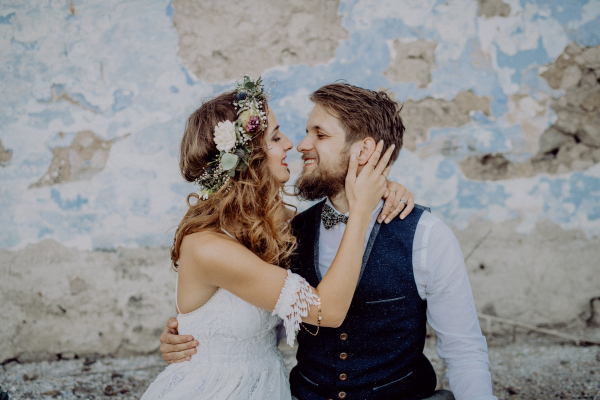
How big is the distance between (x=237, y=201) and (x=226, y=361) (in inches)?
29.8

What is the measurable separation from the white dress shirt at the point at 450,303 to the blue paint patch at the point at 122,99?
7.53 ft

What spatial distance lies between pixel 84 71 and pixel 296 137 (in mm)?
1664

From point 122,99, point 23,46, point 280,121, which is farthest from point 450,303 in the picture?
point 23,46

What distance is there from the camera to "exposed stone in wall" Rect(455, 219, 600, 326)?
329cm

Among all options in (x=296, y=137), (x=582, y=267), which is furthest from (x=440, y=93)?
Answer: (x=582, y=267)

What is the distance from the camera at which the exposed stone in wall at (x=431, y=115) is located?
329cm

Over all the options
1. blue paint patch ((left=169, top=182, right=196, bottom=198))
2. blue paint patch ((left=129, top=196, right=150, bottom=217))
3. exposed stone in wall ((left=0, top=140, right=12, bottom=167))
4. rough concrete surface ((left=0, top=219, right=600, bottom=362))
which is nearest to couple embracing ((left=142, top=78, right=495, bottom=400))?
blue paint patch ((left=169, top=182, right=196, bottom=198))

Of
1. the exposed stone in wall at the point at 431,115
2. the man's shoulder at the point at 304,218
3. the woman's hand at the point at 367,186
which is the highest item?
the exposed stone in wall at the point at 431,115

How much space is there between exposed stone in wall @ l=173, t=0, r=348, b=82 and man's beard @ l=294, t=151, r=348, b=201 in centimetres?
137

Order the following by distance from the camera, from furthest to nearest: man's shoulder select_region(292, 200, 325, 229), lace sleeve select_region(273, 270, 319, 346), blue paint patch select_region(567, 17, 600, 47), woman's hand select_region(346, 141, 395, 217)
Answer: blue paint patch select_region(567, 17, 600, 47) → man's shoulder select_region(292, 200, 325, 229) → woman's hand select_region(346, 141, 395, 217) → lace sleeve select_region(273, 270, 319, 346)

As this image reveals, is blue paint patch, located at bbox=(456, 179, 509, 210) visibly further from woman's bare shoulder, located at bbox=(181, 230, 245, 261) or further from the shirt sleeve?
woman's bare shoulder, located at bbox=(181, 230, 245, 261)

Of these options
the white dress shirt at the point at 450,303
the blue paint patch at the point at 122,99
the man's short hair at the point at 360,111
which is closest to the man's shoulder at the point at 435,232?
the white dress shirt at the point at 450,303

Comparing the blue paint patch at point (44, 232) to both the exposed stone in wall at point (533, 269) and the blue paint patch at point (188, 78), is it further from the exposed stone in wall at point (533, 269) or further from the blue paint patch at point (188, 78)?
the exposed stone in wall at point (533, 269)

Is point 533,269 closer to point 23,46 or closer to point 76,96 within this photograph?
point 76,96
